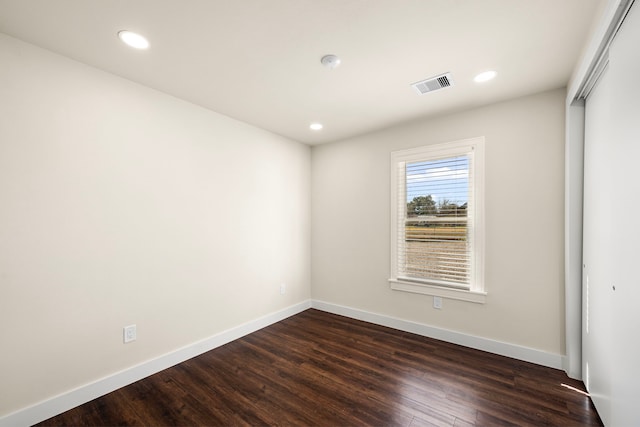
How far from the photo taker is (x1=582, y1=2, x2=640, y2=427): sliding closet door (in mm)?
1247

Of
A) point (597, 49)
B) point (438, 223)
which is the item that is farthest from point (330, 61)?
point (438, 223)

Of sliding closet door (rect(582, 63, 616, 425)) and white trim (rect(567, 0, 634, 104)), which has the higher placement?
white trim (rect(567, 0, 634, 104))

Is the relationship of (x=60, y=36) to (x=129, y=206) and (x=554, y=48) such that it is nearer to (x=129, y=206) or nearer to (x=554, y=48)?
(x=129, y=206)

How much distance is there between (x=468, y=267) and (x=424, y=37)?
227 centimetres

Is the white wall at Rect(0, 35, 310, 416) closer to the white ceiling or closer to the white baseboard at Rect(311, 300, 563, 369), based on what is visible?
the white ceiling

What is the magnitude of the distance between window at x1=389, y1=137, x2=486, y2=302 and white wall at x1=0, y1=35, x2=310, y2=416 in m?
1.88

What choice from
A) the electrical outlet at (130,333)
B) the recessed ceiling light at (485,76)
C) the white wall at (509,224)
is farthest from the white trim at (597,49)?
the electrical outlet at (130,333)

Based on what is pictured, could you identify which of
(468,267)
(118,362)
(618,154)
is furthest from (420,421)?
(118,362)

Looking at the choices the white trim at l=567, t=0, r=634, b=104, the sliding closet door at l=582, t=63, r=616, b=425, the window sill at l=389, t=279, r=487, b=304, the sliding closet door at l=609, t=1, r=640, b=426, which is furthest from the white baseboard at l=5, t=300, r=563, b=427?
the white trim at l=567, t=0, r=634, b=104

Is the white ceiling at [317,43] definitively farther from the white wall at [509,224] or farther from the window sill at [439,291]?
the window sill at [439,291]

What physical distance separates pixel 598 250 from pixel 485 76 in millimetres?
1535

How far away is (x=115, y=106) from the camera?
2.25m

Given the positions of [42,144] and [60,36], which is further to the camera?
[42,144]

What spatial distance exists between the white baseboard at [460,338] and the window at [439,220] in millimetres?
411
